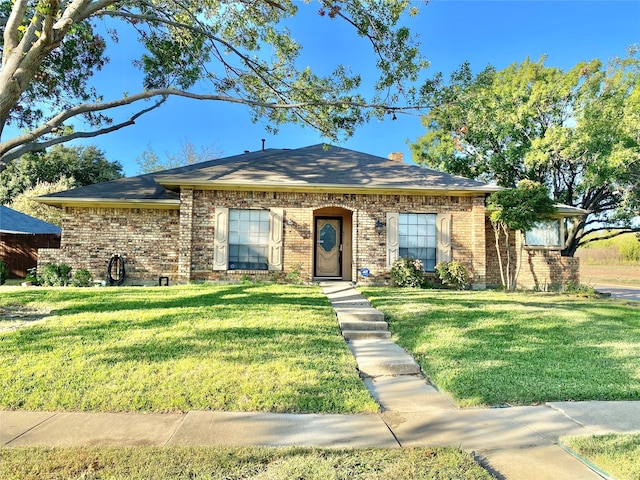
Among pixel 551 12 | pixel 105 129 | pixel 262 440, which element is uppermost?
pixel 551 12

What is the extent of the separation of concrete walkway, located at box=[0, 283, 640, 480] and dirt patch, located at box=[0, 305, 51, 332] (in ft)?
11.4

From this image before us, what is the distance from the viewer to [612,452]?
285 centimetres

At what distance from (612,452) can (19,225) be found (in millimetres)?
19277

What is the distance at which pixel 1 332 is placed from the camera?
19.1 ft

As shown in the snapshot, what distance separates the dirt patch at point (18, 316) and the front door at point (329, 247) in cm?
726

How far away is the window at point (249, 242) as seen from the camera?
11.6 metres

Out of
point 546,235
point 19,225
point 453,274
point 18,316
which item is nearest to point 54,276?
point 18,316

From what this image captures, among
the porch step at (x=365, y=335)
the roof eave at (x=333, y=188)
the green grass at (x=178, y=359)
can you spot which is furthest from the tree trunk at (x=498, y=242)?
the porch step at (x=365, y=335)

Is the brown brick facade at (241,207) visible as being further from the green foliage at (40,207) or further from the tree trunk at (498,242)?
the green foliage at (40,207)

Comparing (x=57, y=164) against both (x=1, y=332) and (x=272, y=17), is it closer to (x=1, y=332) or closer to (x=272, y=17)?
(x=272, y=17)

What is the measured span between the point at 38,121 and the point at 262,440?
12422 mm

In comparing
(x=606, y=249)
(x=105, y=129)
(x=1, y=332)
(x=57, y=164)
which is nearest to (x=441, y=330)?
(x=1, y=332)

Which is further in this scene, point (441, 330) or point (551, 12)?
point (551, 12)

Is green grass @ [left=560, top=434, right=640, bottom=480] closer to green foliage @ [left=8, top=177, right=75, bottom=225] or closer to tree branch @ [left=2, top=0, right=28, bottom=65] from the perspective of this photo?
tree branch @ [left=2, top=0, right=28, bottom=65]
